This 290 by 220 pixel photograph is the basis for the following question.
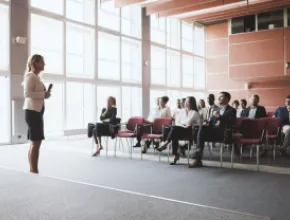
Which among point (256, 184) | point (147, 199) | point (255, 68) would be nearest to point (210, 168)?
point (256, 184)

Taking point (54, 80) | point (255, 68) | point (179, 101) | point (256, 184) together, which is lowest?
point (256, 184)

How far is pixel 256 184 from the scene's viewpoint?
12.7 ft

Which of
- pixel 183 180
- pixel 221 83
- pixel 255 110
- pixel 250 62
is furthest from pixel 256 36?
pixel 183 180

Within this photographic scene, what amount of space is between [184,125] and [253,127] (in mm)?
1137

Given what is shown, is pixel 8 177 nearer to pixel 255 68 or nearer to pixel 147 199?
pixel 147 199

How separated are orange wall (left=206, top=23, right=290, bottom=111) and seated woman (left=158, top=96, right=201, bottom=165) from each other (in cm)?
927

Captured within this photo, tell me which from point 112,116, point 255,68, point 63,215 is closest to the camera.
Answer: point 63,215

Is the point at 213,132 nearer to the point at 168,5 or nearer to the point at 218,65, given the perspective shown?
the point at 168,5

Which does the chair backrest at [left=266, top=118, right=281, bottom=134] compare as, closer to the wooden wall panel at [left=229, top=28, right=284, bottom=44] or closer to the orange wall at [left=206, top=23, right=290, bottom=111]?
the orange wall at [left=206, top=23, right=290, bottom=111]

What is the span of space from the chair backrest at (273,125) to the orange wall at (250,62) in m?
8.41

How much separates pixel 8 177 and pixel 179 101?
6.81 metres

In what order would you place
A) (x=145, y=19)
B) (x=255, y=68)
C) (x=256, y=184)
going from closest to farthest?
(x=256, y=184)
(x=145, y=19)
(x=255, y=68)

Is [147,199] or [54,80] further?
[54,80]

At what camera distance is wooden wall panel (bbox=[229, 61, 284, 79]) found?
13352 millimetres
